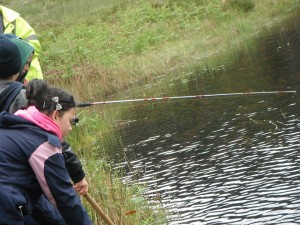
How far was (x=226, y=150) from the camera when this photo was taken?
9.48 meters

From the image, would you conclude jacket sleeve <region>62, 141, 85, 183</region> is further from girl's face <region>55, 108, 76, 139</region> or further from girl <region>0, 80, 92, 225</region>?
girl <region>0, 80, 92, 225</region>

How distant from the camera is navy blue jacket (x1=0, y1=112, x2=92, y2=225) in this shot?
3453 millimetres

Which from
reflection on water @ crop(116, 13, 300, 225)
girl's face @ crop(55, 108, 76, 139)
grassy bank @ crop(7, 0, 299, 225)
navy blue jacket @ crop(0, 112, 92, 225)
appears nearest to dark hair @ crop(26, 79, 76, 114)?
girl's face @ crop(55, 108, 76, 139)

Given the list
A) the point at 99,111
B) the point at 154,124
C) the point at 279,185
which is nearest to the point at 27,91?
the point at 279,185

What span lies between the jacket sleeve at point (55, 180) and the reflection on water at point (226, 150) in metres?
3.53

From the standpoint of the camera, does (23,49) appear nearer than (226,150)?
Yes

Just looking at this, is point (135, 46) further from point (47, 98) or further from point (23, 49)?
point (47, 98)

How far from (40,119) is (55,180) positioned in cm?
38

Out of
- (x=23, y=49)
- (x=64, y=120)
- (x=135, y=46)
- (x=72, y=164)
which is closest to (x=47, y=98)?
(x=64, y=120)

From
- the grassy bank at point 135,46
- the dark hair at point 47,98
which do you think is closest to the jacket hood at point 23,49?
the dark hair at point 47,98

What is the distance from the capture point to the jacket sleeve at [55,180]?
3.49 m

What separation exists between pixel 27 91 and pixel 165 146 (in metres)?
6.88

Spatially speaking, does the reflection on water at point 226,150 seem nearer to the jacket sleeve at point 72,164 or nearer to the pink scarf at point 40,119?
the jacket sleeve at point 72,164

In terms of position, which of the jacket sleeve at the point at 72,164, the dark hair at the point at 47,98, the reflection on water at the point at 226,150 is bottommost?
the reflection on water at the point at 226,150
